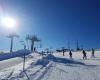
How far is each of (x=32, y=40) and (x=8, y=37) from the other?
750 inches

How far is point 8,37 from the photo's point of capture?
3620 inches

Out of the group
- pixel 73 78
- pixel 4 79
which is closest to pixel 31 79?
pixel 4 79

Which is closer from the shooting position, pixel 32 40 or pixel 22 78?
pixel 22 78

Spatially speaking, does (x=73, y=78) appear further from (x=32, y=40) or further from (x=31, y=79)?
(x=32, y=40)

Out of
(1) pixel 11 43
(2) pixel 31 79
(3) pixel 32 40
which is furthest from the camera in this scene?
(3) pixel 32 40

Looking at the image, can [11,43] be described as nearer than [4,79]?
No

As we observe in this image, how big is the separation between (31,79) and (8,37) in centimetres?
8048

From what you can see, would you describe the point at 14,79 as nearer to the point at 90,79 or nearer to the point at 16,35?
the point at 90,79

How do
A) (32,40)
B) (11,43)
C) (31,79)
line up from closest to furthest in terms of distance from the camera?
(31,79) < (11,43) < (32,40)

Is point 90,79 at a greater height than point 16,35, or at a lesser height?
lesser

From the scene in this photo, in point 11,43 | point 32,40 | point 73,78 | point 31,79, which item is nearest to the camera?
point 31,79

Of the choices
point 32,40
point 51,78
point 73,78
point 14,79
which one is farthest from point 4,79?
point 32,40

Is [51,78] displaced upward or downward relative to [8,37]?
downward

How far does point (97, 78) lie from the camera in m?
14.2
